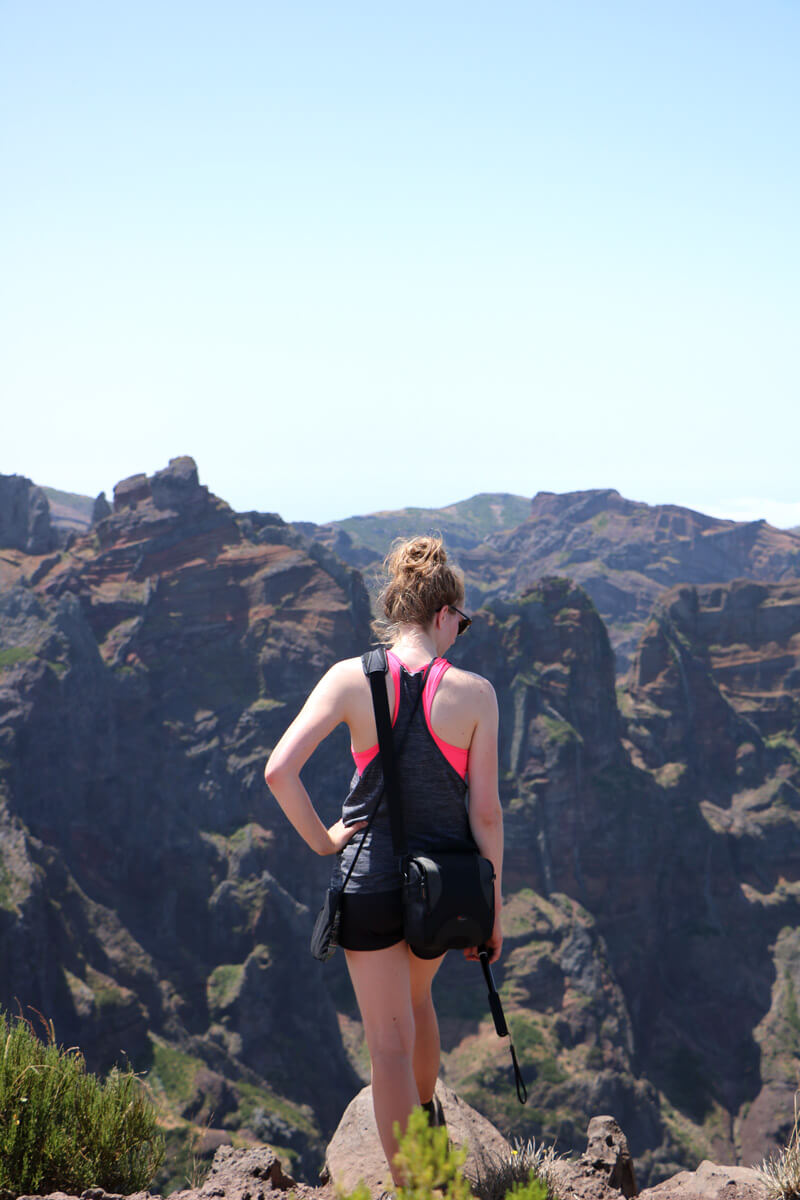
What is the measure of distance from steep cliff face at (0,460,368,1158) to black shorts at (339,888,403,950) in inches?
3229

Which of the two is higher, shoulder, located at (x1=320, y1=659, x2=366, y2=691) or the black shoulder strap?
shoulder, located at (x1=320, y1=659, x2=366, y2=691)

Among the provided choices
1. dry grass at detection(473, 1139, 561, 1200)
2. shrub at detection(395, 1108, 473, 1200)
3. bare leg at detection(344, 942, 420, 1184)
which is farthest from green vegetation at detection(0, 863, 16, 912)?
shrub at detection(395, 1108, 473, 1200)

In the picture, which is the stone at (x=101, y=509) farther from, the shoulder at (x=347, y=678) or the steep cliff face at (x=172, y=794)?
the shoulder at (x=347, y=678)

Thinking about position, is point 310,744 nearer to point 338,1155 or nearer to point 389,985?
point 389,985

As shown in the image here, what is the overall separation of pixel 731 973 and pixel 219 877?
77248 mm

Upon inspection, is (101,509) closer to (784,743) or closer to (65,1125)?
(784,743)

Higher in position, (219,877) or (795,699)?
(795,699)

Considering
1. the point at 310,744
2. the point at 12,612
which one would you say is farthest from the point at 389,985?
the point at 12,612

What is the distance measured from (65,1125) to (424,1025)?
3.12m

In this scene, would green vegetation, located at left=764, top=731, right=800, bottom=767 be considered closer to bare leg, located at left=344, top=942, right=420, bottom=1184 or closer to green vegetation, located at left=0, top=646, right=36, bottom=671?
green vegetation, located at left=0, top=646, right=36, bottom=671

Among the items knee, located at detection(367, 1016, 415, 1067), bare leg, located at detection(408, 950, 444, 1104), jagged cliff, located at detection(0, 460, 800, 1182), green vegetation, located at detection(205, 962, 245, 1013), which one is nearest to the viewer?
knee, located at detection(367, 1016, 415, 1067)

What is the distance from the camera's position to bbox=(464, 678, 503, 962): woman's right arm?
486 centimetres

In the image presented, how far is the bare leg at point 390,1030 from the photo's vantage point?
466 cm

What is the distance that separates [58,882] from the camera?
89812 mm
